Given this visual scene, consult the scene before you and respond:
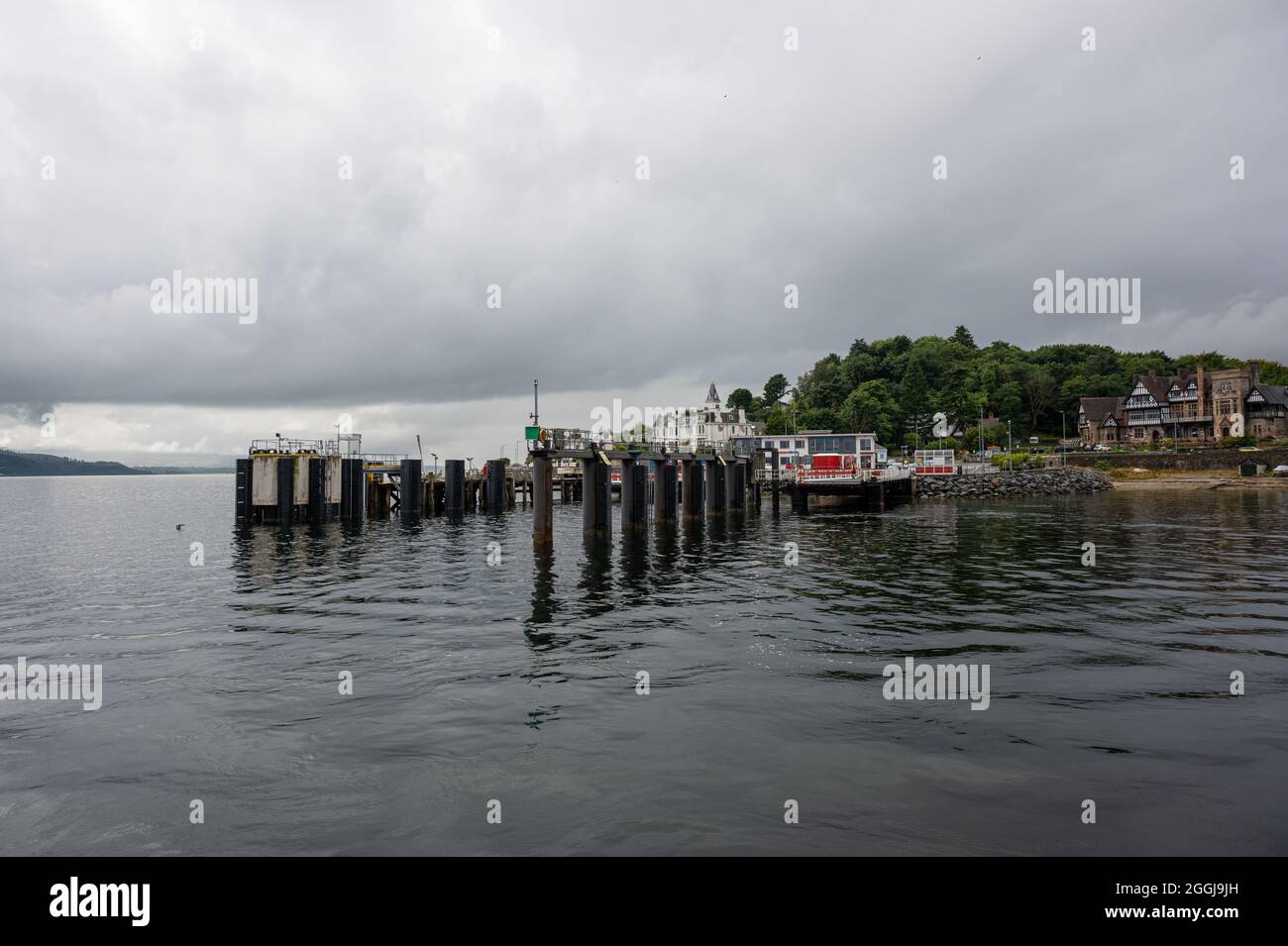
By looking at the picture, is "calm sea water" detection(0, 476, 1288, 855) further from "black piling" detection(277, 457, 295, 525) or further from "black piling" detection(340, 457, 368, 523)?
"black piling" detection(340, 457, 368, 523)

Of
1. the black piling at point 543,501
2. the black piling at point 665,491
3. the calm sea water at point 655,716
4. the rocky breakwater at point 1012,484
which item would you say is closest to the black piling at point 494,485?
the black piling at point 665,491

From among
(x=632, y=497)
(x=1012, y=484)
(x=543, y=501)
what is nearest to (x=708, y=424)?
(x=1012, y=484)

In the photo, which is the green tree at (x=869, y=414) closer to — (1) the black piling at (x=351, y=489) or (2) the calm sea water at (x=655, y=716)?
(1) the black piling at (x=351, y=489)

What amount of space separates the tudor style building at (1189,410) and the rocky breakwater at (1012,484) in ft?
168

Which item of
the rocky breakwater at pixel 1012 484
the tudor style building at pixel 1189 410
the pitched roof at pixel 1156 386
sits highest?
the pitched roof at pixel 1156 386

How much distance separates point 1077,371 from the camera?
162m

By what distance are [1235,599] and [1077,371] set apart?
16589 centimetres

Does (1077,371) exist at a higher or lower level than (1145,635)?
higher

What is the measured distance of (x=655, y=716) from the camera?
1219 cm

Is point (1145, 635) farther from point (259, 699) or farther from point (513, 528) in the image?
point (513, 528)

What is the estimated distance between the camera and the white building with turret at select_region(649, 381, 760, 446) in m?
155

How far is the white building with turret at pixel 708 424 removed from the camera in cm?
15488

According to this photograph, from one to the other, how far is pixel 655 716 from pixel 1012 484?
91.5 meters
